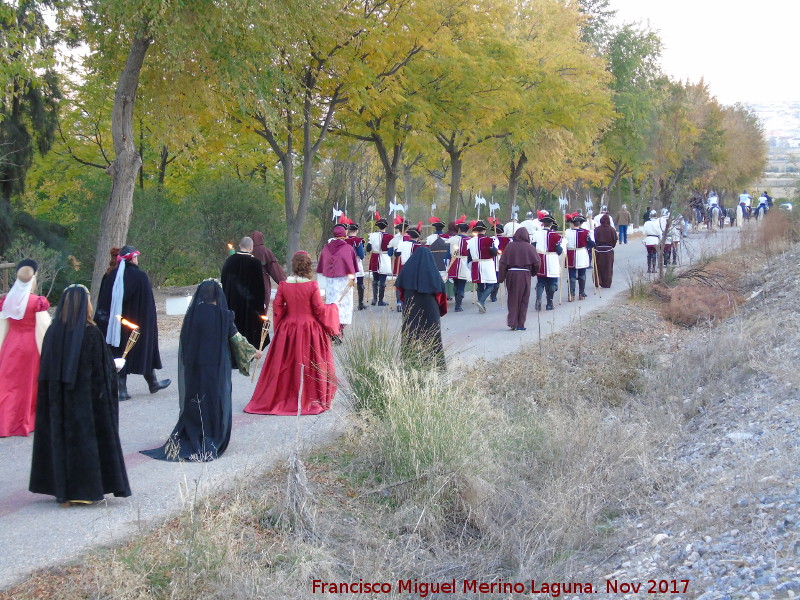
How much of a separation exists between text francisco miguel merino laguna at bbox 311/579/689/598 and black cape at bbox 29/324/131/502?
207 centimetres

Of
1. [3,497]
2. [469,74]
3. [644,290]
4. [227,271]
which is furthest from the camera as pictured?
[469,74]

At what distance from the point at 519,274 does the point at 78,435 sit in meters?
10.8

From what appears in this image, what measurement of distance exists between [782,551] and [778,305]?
11777 millimetres

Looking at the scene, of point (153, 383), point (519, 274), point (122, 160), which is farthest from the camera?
point (519, 274)

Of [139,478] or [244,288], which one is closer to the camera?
[139,478]

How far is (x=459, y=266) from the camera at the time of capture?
64.7 ft

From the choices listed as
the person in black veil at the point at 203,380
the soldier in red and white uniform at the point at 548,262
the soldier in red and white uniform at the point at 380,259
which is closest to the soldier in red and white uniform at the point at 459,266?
the soldier in red and white uniform at the point at 380,259

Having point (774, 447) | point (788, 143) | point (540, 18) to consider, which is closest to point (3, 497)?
point (774, 447)

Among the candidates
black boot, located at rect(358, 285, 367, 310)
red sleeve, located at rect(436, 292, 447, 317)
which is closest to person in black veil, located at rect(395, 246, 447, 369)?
red sleeve, located at rect(436, 292, 447, 317)

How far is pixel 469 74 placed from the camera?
23.4 meters

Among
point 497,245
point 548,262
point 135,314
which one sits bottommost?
point 135,314

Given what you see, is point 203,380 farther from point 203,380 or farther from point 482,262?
point 482,262

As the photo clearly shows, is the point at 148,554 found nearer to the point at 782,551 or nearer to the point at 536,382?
the point at 782,551

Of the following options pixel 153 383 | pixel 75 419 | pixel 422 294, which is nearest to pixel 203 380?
pixel 75 419
